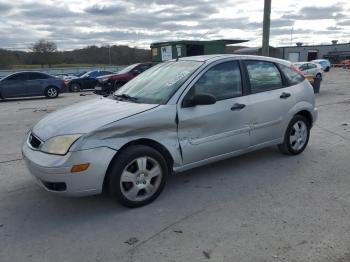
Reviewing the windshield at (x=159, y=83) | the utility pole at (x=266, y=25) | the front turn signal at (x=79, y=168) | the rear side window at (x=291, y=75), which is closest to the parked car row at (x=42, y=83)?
the utility pole at (x=266, y=25)

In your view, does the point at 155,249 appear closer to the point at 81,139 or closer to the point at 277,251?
the point at 277,251

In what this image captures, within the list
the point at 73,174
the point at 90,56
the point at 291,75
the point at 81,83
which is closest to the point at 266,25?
the point at 291,75

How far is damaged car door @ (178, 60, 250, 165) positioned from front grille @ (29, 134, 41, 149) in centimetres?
153

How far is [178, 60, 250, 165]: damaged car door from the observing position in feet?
13.5

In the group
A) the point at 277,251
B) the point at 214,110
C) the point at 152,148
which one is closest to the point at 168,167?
the point at 152,148

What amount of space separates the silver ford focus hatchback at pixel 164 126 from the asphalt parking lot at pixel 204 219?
335 mm

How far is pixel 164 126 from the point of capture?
396cm

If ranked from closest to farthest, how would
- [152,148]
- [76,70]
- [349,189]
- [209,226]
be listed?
[209,226] → [152,148] → [349,189] → [76,70]

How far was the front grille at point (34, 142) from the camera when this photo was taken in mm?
3791

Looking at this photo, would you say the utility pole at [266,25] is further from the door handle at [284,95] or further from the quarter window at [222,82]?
the quarter window at [222,82]

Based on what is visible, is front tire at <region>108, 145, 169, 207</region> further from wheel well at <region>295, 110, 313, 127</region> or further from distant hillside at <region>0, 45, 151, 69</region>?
distant hillside at <region>0, 45, 151, 69</region>

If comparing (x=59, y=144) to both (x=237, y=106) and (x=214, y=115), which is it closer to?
(x=214, y=115)

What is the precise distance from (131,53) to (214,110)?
46229 mm

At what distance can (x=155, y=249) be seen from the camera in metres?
3.09
